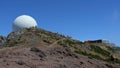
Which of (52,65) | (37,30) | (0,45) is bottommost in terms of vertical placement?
(52,65)

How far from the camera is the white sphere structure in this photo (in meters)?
108

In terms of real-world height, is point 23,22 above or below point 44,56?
above

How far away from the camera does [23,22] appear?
107562 millimetres

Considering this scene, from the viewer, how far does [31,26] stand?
4321 inches

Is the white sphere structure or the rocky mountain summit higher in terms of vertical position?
the white sphere structure

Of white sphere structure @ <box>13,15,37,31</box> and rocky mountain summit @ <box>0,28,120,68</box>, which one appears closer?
rocky mountain summit @ <box>0,28,120,68</box>

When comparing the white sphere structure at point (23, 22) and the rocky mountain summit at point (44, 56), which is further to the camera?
the white sphere structure at point (23, 22)

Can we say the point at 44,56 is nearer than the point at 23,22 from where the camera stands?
Yes

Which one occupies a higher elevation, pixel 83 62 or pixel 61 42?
pixel 61 42

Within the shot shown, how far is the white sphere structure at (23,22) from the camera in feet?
353

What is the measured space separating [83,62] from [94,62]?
197 inches

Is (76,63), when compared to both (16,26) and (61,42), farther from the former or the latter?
(16,26)

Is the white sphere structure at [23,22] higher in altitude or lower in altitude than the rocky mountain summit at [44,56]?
higher

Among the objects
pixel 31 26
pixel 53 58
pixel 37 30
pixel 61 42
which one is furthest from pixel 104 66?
pixel 31 26
